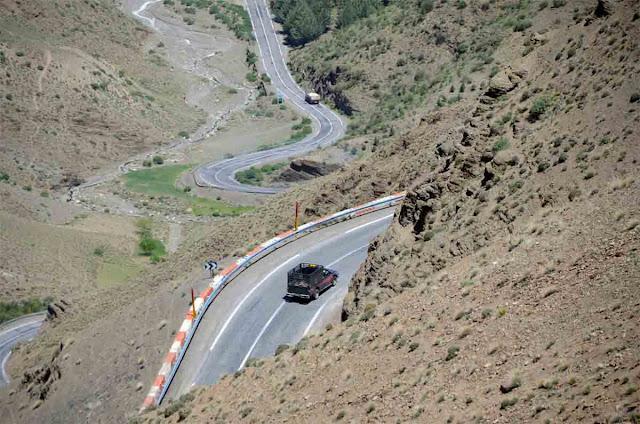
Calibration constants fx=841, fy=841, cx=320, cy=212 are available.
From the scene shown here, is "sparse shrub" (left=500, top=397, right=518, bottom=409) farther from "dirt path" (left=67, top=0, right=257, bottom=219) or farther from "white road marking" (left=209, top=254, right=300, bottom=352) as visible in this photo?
"dirt path" (left=67, top=0, right=257, bottom=219)

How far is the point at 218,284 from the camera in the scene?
3362 centimetres

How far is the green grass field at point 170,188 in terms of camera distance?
74.7 metres

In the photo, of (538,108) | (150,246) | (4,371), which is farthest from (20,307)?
(538,108)

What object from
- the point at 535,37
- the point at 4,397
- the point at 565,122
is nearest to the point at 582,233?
the point at 565,122

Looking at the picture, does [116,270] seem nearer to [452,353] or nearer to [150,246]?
[150,246]

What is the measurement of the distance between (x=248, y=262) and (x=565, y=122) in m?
15.7

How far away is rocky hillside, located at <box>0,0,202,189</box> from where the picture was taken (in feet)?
282

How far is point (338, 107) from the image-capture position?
100125 millimetres

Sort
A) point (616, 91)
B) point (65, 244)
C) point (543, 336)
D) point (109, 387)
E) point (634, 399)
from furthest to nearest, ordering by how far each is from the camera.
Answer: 1. point (65, 244)
2. point (109, 387)
3. point (616, 91)
4. point (543, 336)
5. point (634, 399)

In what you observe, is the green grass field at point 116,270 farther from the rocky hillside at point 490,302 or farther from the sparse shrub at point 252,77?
the sparse shrub at point 252,77

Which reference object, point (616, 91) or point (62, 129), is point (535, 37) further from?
point (62, 129)

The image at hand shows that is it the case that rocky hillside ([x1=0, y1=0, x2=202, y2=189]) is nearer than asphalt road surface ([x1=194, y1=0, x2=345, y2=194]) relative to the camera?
No

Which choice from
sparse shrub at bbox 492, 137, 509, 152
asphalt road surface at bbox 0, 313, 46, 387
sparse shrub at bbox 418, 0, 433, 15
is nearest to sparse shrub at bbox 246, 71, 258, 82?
sparse shrub at bbox 418, 0, 433, 15

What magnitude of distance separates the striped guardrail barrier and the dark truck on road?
3125mm
